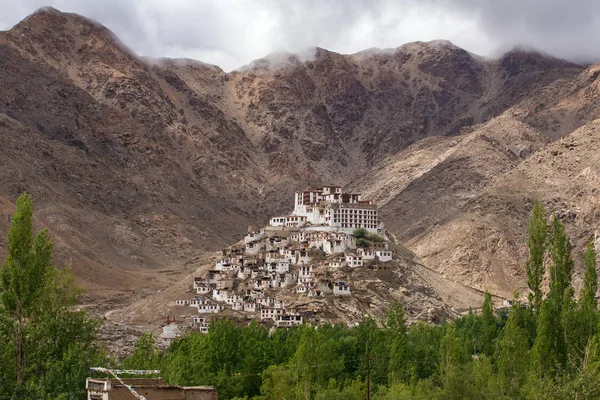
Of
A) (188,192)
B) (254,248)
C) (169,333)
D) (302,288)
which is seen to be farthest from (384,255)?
(188,192)

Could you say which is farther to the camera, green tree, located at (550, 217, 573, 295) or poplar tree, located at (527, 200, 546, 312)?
poplar tree, located at (527, 200, 546, 312)

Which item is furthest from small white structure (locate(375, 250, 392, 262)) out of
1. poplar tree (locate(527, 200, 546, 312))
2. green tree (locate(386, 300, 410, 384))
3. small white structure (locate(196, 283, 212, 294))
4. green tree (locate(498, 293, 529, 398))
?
green tree (locate(498, 293, 529, 398))

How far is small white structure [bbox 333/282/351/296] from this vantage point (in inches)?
4013

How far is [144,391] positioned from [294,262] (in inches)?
2862

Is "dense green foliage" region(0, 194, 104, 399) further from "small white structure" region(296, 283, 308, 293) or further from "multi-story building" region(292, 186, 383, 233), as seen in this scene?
"multi-story building" region(292, 186, 383, 233)

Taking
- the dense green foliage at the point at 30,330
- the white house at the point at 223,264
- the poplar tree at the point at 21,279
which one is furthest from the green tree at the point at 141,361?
the white house at the point at 223,264

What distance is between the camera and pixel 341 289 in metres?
102

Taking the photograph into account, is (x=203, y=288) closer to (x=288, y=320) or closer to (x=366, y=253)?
(x=288, y=320)

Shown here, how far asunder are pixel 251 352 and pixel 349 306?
38.3 meters

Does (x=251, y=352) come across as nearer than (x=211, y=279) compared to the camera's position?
Yes

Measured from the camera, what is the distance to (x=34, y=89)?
190 metres

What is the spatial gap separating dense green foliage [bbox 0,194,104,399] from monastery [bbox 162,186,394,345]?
147ft

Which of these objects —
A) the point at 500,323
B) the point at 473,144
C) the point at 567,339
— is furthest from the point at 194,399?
the point at 473,144

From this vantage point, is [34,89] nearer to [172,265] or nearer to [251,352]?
[172,265]
